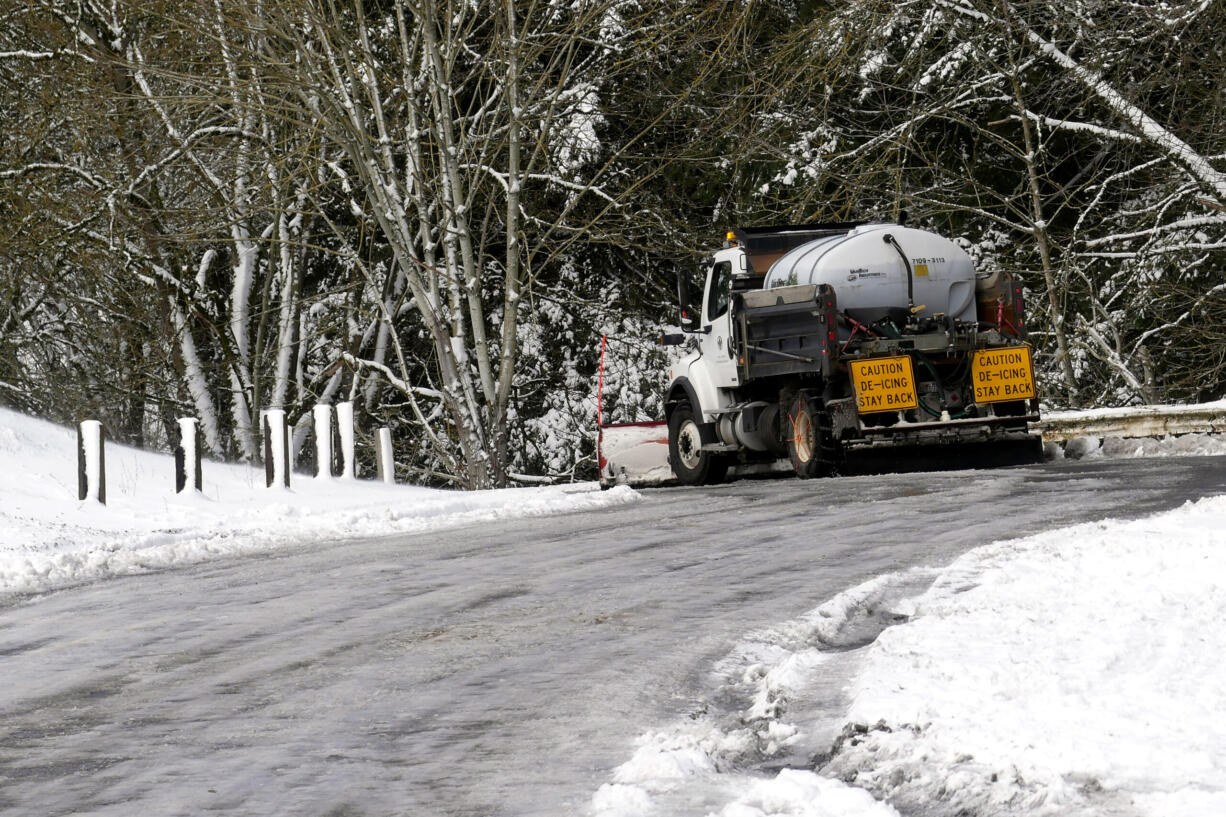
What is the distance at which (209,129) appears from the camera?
23.9 metres

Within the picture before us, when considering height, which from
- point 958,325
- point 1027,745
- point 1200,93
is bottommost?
point 1027,745

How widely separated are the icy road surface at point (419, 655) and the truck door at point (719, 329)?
5041 mm

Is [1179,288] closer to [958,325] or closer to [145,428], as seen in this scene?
[958,325]

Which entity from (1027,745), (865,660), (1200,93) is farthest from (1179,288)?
(1027,745)

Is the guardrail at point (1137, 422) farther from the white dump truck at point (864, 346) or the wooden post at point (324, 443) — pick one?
the wooden post at point (324, 443)

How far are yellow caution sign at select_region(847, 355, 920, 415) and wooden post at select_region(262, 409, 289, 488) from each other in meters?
5.94

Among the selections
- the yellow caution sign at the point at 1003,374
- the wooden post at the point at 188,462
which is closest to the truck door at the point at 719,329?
A: the yellow caution sign at the point at 1003,374

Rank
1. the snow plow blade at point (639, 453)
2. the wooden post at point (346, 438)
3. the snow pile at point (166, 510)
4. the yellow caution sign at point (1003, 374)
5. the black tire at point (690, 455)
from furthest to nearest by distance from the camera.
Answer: the snow plow blade at point (639, 453) → the black tire at point (690, 455) → the wooden post at point (346, 438) → the yellow caution sign at point (1003, 374) → the snow pile at point (166, 510)

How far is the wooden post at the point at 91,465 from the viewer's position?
1327 cm

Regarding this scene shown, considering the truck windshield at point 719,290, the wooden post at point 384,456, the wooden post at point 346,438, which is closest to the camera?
the truck windshield at point 719,290

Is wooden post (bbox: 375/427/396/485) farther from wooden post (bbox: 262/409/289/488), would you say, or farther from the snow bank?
the snow bank

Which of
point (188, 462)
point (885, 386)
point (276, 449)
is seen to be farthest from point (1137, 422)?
point (188, 462)

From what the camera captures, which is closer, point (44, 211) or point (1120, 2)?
point (1120, 2)

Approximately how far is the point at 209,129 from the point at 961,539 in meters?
17.6
